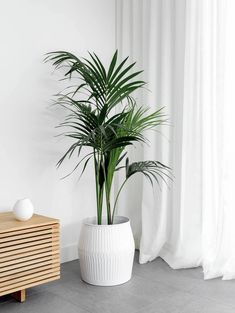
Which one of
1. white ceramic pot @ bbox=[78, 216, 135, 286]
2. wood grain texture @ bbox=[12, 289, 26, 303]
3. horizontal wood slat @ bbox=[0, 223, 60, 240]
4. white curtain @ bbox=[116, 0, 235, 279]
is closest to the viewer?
horizontal wood slat @ bbox=[0, 223, 60, 240]

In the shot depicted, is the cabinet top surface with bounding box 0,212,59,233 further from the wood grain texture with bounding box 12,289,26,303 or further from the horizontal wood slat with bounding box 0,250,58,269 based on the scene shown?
the wood grain texture with bounding box 12,289,26,303

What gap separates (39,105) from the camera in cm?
299

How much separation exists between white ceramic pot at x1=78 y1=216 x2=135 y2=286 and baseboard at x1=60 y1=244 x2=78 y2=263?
501 mm

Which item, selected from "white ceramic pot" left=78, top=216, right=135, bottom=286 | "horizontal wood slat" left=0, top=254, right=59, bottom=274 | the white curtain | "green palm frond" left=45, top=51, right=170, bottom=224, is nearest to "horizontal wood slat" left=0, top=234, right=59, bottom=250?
"horizontal wood slat" left=0, top=254, right=59, bottom=274

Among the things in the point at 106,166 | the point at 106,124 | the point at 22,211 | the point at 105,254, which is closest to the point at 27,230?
the point at 22,211

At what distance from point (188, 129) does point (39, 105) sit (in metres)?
1.16

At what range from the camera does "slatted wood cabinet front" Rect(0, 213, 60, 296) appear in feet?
7.38

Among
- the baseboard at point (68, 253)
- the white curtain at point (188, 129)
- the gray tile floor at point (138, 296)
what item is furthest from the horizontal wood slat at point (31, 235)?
the white curtain at point (188, 129)

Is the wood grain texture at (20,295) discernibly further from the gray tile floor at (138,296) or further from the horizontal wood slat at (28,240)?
the horizontal wood slat at (28,240)

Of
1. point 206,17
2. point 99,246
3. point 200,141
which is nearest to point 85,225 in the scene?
point 99,246

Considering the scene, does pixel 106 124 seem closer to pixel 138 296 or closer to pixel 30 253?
pixel 30 253

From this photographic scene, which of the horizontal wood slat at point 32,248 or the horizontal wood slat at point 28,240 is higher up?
the horizontal wood slat at point 28,240

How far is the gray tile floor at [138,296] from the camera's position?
2283 millimetres

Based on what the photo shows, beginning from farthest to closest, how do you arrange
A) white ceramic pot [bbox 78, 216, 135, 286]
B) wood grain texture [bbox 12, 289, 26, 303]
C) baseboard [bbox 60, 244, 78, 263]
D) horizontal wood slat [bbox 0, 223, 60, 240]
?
baseboard [bbox 60, 244, 78, 263], white ceramic pot [bbox 78, 216, 135, 286], wood grain texture [bbox 12, 289, 26, 303], horizontal wood slat [bbox 0, 223, 60, 240]
